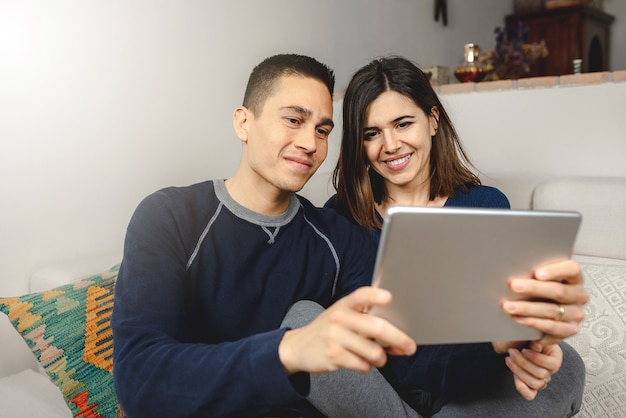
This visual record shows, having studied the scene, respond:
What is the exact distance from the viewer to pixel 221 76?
1.99 metres

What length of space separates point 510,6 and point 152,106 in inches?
139

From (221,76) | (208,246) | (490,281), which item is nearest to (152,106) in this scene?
(221,76)

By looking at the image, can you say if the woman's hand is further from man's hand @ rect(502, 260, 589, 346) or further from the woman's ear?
the woman's ear

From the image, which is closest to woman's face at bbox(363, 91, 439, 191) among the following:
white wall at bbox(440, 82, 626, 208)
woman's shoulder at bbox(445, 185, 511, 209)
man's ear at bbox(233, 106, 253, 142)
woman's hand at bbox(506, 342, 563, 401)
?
woman's shoulder at bbox(445, 185, 511, 209)

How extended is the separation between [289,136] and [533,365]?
2.09 feet

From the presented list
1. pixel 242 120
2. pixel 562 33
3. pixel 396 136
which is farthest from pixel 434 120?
pixel 562 33

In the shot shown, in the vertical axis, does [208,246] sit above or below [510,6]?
below

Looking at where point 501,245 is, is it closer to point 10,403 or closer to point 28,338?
point 28,338

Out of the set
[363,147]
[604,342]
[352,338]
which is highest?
[363,147]

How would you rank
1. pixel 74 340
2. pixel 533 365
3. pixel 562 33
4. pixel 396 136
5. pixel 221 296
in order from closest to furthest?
pixel 533 365, pixel 221 296, pixel 74 340, pixel 396 136, pixel 562 33

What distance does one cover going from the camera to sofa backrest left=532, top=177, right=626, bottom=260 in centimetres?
157

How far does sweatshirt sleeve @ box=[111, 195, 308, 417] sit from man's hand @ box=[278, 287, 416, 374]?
0.17 feet

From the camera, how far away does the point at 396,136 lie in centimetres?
149

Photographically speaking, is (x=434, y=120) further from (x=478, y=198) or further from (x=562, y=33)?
(x=562, y=33)
